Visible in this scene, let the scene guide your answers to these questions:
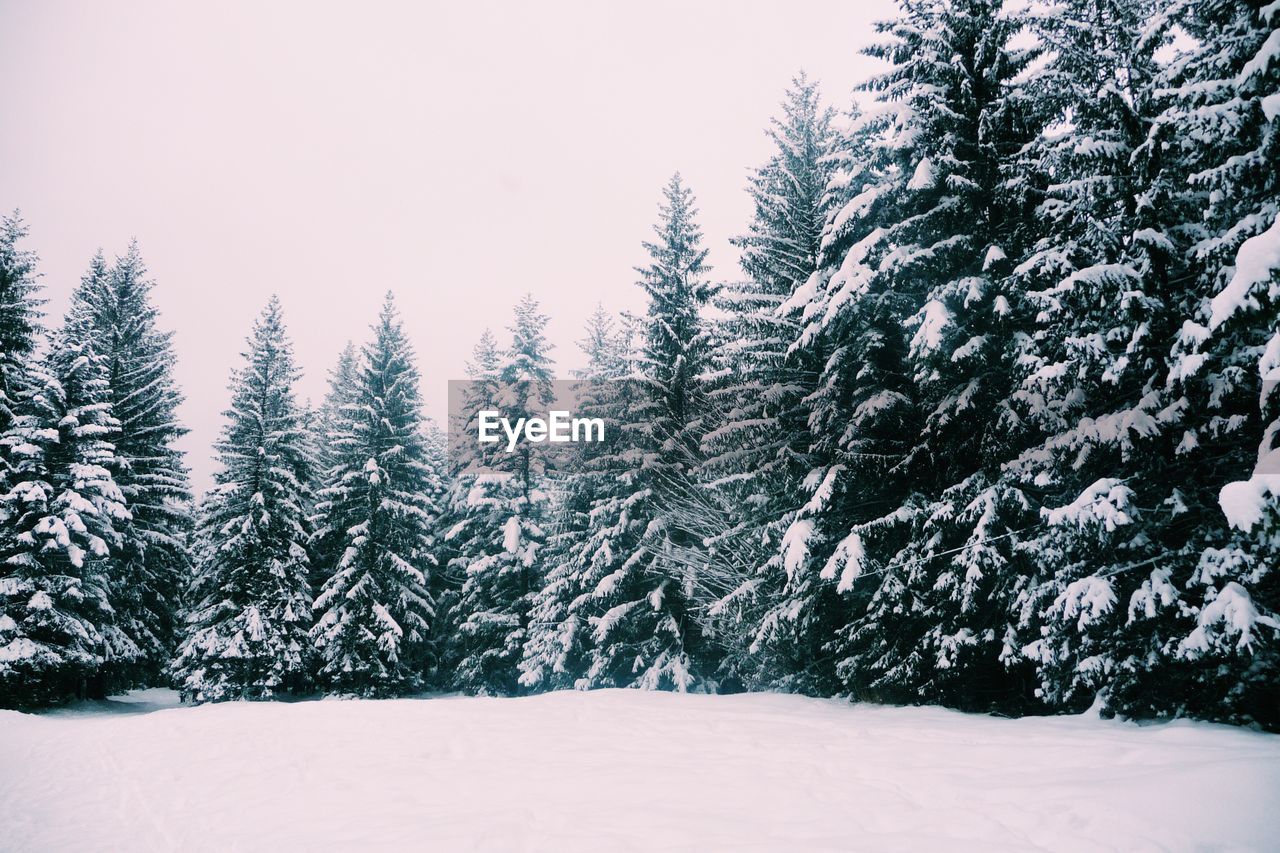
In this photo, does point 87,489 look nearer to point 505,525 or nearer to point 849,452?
point 505,525

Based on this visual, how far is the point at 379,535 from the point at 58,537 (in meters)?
9.30

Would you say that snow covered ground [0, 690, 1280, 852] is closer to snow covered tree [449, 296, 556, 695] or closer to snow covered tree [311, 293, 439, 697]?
snow covered tree [311, 293, 439, 697]

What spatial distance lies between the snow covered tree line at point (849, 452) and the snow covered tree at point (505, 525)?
14 cm

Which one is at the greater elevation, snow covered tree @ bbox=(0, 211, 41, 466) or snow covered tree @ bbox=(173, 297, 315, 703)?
snow covered tree @ bbox=(0, 211, 41, 466)

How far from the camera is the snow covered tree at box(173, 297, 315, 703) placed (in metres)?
21.9

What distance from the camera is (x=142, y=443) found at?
2383 cm

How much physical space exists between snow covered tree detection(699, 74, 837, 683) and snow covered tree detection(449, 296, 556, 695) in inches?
392

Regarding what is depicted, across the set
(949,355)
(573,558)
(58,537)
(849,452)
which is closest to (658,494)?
(573,558)

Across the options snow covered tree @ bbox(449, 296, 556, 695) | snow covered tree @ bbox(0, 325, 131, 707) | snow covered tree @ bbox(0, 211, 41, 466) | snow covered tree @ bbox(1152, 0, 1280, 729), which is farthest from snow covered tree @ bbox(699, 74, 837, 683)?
snow covered tree @ bbox(0, 211, 41, 466)

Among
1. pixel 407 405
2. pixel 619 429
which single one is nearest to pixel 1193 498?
pixel 619 429

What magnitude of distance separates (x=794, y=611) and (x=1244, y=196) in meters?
9.09

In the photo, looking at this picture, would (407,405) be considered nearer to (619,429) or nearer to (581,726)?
(619,429)

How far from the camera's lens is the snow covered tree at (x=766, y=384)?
45.4ft

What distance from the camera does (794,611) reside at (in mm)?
12141
